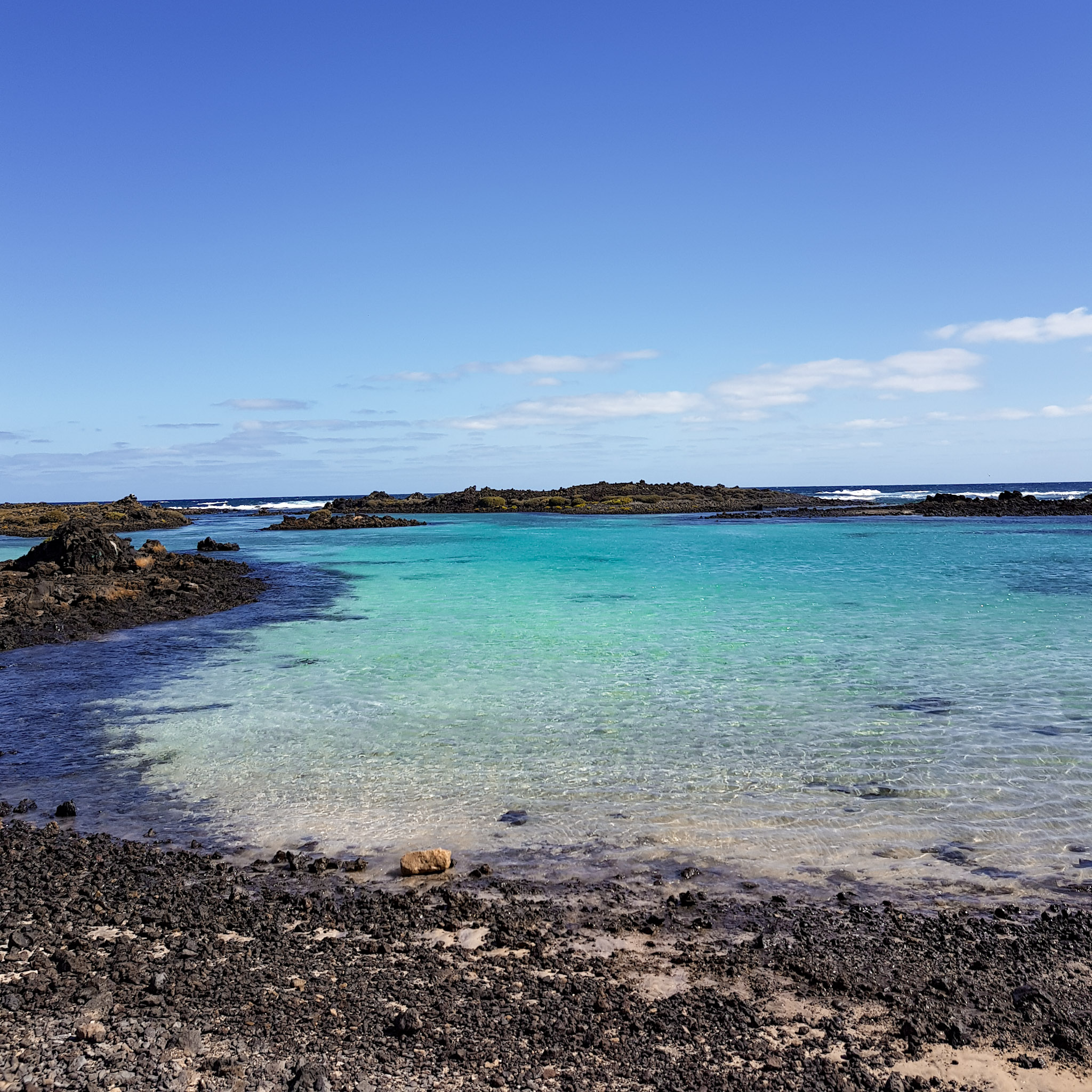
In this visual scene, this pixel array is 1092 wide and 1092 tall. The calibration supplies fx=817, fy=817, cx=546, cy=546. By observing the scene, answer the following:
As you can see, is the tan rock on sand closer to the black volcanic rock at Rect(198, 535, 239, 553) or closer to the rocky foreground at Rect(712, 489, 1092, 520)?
the black volcanic rock at Rect(198, 535, 239, 553)

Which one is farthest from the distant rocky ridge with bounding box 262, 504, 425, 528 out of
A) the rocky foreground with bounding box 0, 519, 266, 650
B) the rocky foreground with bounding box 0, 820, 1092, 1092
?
the rocky foreground with bounding box 0, 820, 1092, 1092

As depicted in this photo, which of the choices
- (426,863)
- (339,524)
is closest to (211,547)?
(339,524)

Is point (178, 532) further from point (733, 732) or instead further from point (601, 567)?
point (733, 732)

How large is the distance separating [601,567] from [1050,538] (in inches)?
1097

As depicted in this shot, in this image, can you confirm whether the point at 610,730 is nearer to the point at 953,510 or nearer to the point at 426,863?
the point at 426,863

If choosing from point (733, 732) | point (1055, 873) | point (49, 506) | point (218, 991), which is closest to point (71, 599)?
point (733, 732)

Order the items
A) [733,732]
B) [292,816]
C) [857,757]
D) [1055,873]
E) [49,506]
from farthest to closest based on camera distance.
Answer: [49,506] < [733,732] < [857,757] < [292,816] < [1055,873]

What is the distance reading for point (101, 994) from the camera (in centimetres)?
441

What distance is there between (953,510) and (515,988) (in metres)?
78.9

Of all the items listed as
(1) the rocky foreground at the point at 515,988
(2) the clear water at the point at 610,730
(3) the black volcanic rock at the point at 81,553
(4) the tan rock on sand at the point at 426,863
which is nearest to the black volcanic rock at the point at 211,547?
(3) the black volcanic rock at the point at 81,553

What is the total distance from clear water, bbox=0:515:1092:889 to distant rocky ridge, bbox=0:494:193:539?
5217cm

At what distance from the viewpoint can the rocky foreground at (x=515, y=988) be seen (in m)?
3.83

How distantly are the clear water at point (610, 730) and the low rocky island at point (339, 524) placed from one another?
47.0 metres

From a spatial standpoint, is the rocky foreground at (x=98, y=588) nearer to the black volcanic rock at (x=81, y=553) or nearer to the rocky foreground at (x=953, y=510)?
the black volcanic rock at (x=81, y=553)
